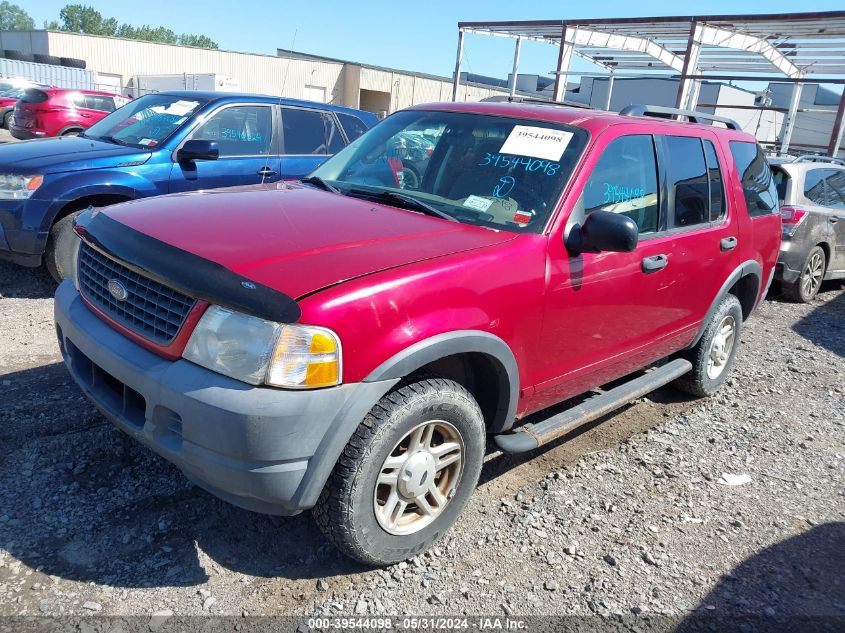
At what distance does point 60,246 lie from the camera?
17.9 ft

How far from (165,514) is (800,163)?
26.6 feet

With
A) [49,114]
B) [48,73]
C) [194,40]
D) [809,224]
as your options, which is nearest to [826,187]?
[809,224]

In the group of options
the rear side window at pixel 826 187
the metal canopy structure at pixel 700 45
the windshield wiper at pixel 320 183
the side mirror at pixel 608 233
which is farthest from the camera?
the metal canopy structure at pixel 700 45

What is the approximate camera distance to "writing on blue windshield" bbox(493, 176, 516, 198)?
3.25 meters

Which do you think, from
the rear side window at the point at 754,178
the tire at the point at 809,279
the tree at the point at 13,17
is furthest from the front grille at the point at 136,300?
the tree at the point at 13,17

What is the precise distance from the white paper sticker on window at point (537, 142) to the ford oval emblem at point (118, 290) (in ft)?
6.32

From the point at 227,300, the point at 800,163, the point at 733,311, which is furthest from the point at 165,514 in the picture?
the point at 800,163

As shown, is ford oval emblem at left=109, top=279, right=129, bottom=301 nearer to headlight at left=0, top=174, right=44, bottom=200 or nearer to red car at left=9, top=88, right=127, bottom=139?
headlight at left=0, top=174, right=44, bottom=200

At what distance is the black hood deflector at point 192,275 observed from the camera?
87.5 inches

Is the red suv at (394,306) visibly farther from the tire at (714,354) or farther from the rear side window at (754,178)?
the rear side window at (754,178)

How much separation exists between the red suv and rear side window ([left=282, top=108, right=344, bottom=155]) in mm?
2993

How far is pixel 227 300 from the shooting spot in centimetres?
226

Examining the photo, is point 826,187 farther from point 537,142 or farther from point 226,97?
point 226,97

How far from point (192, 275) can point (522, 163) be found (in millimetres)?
1749
